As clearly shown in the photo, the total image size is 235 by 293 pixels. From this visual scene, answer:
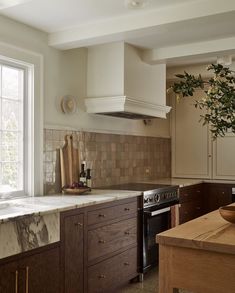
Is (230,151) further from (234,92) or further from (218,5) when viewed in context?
(234,92)

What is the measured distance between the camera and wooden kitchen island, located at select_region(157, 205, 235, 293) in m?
1.63

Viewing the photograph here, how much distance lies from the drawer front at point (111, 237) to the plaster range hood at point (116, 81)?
1156 mm

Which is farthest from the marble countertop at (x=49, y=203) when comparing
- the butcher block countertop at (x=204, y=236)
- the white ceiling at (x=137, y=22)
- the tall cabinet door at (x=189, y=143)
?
the tall cabinet door at (x=189, y=143)

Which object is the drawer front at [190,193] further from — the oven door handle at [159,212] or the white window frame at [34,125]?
the white window frame at [34,125]

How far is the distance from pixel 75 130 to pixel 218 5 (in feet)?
6.02

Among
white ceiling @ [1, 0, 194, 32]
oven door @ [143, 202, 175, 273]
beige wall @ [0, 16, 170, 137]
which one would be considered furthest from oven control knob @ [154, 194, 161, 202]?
white ceiling @ [1, 0, 194, 32]

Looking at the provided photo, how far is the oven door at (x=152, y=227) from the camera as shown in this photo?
3.73 metres

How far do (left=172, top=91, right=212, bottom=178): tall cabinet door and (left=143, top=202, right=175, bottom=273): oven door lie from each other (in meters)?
1.68

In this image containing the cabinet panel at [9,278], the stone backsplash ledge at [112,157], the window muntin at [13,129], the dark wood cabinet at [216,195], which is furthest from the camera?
the dark wood cabinet at [216,195]

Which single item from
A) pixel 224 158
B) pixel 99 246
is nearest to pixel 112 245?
pixel 99 246

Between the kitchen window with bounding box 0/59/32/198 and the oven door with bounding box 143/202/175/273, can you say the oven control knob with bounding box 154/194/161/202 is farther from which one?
the kitchen window with bounding box 0/59/32/198

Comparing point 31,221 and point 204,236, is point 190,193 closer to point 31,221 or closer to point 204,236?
point 31,221

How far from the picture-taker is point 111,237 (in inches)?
Answer: 129

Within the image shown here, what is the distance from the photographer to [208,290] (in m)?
1.65
